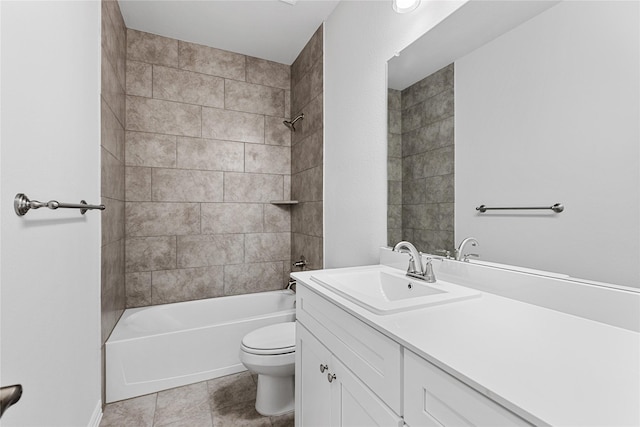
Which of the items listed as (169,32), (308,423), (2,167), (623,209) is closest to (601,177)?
(623,209)

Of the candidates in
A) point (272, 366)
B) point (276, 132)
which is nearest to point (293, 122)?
point (276, 132)

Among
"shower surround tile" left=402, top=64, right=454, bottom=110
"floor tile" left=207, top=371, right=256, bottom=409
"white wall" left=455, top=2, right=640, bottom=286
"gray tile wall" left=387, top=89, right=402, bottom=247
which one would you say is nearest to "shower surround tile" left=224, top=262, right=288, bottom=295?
"floor tile" left=207, top=371, right=256, bottom=409

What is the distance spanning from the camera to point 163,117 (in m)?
2.53

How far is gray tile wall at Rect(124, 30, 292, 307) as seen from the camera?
96.9 inches

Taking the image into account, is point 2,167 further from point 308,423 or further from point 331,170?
point 331,170

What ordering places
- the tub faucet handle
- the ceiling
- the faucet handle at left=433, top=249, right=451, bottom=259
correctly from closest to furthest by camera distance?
the faucet handle at left=433, top=249, right=451, bottom=259
the ceiling
the tub faucet handle

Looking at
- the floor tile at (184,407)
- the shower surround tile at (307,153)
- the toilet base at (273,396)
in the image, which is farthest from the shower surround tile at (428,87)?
the floor tile at (184,407)

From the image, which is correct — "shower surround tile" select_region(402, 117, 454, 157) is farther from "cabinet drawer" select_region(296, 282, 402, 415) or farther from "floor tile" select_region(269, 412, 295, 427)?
"floor tile" select_region(269, 412, 295, 427)

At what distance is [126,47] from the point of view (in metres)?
2.42

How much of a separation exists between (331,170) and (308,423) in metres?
1.53

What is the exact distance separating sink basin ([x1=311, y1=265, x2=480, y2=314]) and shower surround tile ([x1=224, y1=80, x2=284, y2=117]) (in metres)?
2.04

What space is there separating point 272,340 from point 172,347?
75cm

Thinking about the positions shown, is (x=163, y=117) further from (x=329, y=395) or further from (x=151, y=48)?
(x=329, y=395)

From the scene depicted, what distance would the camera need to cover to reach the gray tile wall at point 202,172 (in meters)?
2.46
